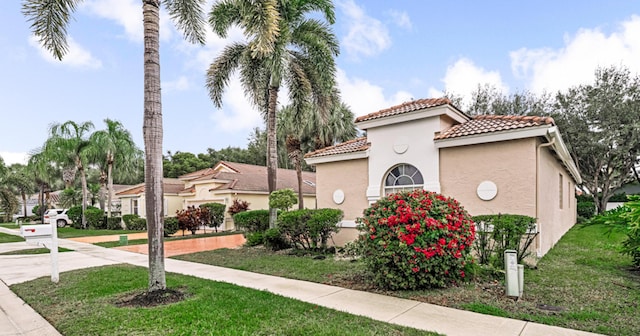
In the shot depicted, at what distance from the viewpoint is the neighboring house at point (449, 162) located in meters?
8.65

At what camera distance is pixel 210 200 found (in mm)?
23500

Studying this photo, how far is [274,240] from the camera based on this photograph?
1173cm

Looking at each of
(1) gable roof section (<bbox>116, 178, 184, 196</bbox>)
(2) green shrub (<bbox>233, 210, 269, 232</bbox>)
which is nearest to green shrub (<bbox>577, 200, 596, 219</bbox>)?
(2) green shrub (<bbox>233, 210, 269, 232</bbox>)

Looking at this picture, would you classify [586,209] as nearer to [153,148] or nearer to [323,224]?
[323,224]

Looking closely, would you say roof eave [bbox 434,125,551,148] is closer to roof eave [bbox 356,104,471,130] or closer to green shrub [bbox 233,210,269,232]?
roof eave [bbox 356,104,471,130]

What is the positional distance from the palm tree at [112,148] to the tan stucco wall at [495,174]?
23.0m

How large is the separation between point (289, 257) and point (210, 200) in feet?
48.3

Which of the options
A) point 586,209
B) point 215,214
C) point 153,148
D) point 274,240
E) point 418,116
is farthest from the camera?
point 586,209

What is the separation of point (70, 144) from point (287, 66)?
65.0ft

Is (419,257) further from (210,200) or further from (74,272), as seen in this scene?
(210,200)

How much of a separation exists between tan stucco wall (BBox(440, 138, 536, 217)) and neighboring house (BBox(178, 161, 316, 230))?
1458 centimetres

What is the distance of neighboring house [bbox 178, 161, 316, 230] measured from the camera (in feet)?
73.6

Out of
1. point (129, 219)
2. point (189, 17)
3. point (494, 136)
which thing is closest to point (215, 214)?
point (129, 219)

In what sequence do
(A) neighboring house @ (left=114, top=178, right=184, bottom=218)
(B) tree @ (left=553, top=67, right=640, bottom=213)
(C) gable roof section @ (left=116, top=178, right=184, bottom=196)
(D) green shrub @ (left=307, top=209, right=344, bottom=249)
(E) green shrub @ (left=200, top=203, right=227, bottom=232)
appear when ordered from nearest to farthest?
(D) green shrub @ (left=307, top=209, right=344, bottom=249), (E) green shrub @ (left=200, top=203, right=227, bottom=232), (B) tree @ (left=553, top=67, right=640, bottom=213), (A) neighboring house @ (left=114, top=178, right=184, bottom=218), (C) gable roof section @ (left=116, top=178, right=184, bottom=196)
